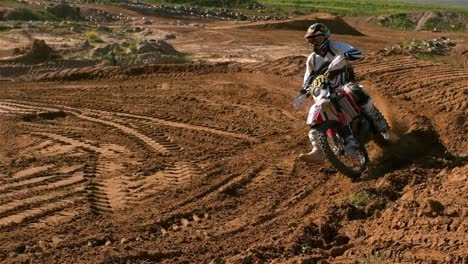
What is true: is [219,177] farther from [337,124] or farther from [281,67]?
[281,67]

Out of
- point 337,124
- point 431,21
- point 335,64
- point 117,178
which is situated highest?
point 335,64

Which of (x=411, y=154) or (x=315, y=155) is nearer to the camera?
(x=315, y=155)

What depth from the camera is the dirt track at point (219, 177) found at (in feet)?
20.5

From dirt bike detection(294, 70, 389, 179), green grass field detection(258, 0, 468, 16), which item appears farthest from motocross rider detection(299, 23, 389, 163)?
green grass field detection(258, 0, 468, 16)

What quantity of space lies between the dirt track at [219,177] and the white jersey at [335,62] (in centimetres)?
118

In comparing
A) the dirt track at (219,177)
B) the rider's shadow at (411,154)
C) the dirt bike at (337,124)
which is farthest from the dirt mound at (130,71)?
the dirt bike at (337,124)

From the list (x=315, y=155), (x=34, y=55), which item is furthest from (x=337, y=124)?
(x=34, y=55)

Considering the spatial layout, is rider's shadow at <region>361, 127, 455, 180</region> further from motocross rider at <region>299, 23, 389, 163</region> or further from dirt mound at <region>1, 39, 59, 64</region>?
dirt mound at <region>1, 39, 59, 64</region>

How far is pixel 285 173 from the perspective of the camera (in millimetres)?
9039

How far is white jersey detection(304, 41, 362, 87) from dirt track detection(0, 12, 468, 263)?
1176mm

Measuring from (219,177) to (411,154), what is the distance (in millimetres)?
2556

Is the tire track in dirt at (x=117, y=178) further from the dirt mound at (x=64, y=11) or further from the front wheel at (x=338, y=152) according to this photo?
the dirt mound at (x=64, y=11)

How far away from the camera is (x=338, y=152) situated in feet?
28.7

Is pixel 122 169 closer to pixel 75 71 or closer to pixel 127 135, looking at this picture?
pixel 127 135
